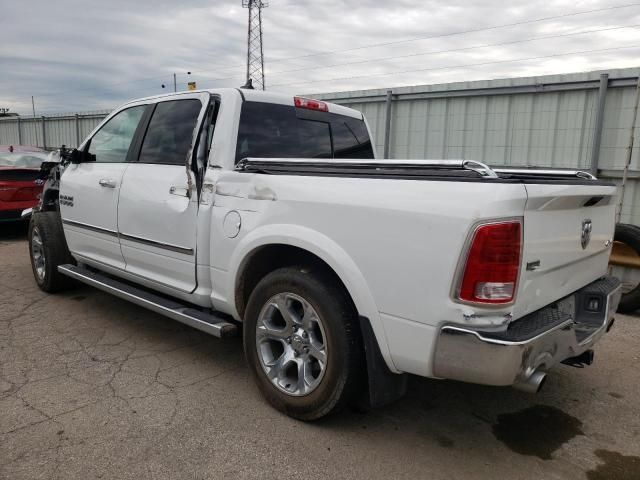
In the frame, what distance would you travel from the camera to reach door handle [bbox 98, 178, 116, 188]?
4250mm

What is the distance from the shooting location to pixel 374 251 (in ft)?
8.20

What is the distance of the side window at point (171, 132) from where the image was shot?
12.3 ft

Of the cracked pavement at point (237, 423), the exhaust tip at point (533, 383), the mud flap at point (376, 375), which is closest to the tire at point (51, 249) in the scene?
the cracked pavement at point (237, 423)

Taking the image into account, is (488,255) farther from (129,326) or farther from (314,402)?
(129,326)

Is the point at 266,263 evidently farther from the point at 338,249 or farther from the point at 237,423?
the point at 237,423

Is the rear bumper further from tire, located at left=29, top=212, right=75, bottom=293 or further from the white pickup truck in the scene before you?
tire, located at left=29, top=212, right=75, bottom=293

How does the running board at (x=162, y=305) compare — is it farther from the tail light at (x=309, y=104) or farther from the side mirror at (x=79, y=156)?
the tail light at (x=309, y=104)

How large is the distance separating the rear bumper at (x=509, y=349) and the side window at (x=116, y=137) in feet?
10.5

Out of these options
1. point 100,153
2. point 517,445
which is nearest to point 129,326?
point 100,153

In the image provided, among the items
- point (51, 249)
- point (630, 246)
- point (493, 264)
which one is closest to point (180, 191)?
point (493, 264)

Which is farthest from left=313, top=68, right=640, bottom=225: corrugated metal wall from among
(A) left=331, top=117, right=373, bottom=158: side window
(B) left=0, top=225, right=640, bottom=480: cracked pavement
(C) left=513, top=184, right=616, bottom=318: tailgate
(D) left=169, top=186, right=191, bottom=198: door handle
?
(D) left=169, top=186, right=191, bottom=198: door handle

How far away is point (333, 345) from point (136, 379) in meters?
1.64

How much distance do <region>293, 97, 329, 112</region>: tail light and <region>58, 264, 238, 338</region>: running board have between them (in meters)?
1.74

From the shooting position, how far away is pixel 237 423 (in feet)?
9.91
